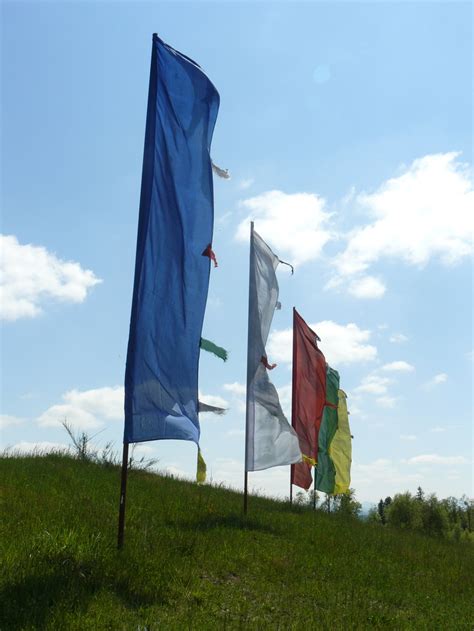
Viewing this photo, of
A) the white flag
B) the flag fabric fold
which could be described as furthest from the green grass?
the flag fabric fold

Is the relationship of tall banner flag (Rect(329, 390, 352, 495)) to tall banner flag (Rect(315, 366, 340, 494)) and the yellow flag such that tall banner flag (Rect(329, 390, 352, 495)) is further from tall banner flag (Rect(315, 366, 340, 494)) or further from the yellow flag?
the yellow flag

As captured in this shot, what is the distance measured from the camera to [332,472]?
25266 mm

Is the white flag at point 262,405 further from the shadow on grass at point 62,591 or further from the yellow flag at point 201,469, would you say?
the shadow on grass at point 62,591

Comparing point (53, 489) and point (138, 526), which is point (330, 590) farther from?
point (53, 489)

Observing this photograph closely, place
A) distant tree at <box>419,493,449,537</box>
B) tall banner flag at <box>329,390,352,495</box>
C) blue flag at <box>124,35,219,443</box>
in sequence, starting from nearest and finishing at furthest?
blue flag at <box>124,35,219,443</box>
tall banner flag at <box>329,390,352,495</box>
distant tree at <box>419,493,449,537</box>

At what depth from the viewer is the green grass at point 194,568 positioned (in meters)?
6.98

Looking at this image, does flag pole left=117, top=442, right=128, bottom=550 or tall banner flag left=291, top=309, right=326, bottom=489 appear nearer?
flag pole left=117, top=442, right=128, bottom=550

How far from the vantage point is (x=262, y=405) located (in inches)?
597

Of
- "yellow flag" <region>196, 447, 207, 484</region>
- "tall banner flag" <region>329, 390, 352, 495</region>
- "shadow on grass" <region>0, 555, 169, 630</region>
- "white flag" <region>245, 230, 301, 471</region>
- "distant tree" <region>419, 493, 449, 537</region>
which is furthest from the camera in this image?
"distant tree" <region>419, 493, 449, 537</region>

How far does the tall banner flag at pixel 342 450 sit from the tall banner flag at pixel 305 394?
4.91 m

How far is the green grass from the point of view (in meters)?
6.98

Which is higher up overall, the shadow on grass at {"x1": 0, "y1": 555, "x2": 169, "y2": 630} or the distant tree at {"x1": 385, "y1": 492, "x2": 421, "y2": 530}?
the shadow on grass at {"x1": 0, "y1": 555, "x2": 169, "y2": 630}

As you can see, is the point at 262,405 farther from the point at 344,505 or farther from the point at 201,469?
the point at 344,505

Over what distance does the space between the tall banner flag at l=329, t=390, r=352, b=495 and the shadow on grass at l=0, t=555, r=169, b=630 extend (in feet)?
61.8
